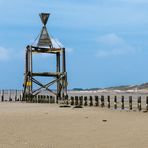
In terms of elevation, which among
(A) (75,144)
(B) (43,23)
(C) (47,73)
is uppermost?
(B) (43,23)

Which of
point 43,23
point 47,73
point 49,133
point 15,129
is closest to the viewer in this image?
point 49,133

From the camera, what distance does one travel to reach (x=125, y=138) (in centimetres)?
1491

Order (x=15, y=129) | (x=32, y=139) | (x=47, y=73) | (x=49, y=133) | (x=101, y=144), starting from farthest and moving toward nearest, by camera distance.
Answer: (x=47, y=73)
(x=15, y=129)
(x=49, y=133)
(x=32, y=139)
(x=101, y=144)

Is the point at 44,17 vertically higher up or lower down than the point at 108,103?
higher up

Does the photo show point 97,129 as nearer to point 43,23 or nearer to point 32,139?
point 32,139

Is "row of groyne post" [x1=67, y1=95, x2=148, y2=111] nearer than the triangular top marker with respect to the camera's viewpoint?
Yes

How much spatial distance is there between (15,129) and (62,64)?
2963cm

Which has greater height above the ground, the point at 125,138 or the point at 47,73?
the point at 47,73

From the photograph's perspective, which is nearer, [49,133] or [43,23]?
[49,133]

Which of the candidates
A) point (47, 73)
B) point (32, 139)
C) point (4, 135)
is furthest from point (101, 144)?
point (47, 73)

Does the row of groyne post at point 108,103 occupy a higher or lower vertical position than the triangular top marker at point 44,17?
lower

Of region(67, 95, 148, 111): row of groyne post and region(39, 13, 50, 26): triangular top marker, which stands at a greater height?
region(39, 13, 50, 26): triangular top marker

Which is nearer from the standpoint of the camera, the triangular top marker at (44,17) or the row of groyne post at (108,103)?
the row of groyne post at (108,103)

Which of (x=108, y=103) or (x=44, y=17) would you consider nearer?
(x=108, y=103)
